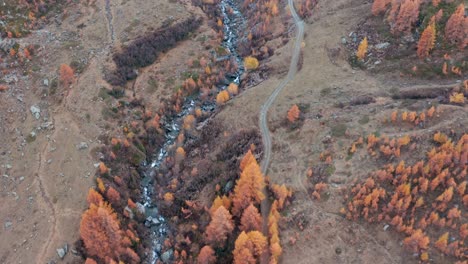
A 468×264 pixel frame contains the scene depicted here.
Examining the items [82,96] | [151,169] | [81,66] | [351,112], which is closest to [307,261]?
[351,112]

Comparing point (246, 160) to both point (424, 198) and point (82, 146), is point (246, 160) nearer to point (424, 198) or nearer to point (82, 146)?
point (424, 198)

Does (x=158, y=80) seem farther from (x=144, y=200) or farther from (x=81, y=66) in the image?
(x=144, y=200)

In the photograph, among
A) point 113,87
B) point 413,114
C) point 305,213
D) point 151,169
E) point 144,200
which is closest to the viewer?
point 305,213

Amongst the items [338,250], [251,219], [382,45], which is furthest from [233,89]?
[338,250]

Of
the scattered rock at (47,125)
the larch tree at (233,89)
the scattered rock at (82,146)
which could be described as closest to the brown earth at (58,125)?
the scattered rock at (47,125)

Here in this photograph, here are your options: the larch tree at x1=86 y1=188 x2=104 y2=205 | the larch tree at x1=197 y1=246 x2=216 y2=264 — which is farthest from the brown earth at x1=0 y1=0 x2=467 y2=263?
the larch tree at x1=197 y1=246 x2=216 y2=264

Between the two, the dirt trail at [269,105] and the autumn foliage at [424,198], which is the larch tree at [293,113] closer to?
the dirt trail at [269,105]
